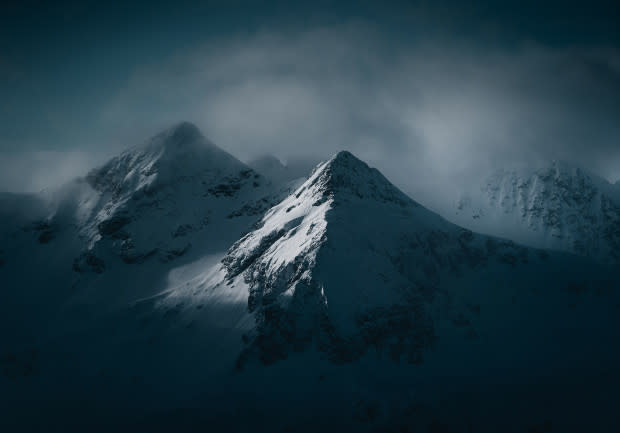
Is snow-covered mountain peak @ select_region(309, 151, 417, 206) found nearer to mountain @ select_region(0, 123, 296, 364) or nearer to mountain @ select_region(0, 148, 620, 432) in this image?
mountain @ select_region(0, 148, 620, 432)

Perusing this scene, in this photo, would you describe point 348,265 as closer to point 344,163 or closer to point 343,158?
point 344,163

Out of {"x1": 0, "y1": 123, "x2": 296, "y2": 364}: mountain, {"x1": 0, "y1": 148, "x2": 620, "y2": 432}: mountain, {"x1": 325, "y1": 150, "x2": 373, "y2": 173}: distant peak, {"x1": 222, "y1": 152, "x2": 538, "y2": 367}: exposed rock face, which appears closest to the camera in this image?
{"x1": 0, "y1": 148, "x2": 620, "y2": 432}: mountain

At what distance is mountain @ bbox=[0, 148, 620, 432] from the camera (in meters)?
93.3

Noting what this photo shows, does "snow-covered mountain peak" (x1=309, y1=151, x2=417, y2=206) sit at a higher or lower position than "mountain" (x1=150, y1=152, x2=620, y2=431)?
higher

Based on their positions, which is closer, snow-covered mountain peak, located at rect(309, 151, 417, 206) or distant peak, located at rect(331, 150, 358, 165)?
snow-covered mountain peak, located at rect(309, 151, 417, 206)

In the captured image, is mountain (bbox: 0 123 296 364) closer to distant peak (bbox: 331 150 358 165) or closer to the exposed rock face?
the exposed rock face

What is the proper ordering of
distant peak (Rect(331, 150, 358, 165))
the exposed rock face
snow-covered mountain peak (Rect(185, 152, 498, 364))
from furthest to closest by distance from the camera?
distant peak (Rect(331, 150, 358, 165)) → snow-covered mountain peak (Rect(185, 152, 498, 364)) → the exposed rock face

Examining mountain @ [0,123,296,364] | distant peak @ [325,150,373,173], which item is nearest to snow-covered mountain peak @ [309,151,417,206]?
distant peak @ [325,150,373,173]

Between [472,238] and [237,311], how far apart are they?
85810 millimetres

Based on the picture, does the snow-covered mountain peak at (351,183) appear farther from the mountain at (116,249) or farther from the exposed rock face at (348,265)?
the mountain at (116,249)

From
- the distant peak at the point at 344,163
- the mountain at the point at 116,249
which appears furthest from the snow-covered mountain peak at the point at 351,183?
the mountain at the point at 116,249

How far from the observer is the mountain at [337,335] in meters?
93.3

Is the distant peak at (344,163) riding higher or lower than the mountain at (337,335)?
higher

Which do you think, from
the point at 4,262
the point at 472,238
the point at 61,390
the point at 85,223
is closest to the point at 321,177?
the point at 472,238
